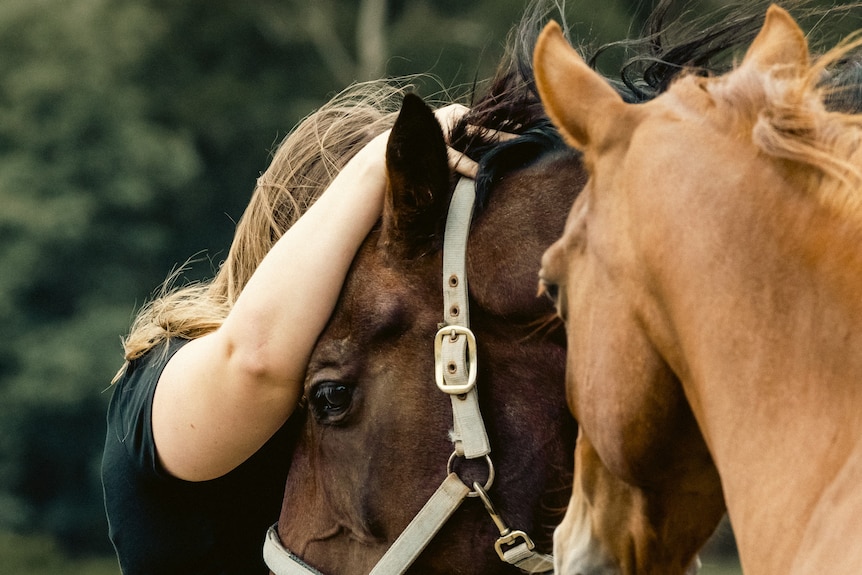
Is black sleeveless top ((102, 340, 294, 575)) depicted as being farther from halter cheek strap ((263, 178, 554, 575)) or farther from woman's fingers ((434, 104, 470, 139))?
woman's fingers ((434, 104, 470, 139))

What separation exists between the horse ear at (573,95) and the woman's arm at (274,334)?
27.5 inches

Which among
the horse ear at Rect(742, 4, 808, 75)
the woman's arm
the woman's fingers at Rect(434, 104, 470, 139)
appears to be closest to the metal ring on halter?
the woman's arm

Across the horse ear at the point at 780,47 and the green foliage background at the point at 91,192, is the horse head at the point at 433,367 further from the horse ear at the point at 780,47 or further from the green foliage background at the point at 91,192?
the green foliage background at the point at 91,192

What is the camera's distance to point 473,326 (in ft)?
7.64

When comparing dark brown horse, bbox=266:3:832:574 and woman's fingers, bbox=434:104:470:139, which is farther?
woman's fingers, bbox=434:104:470:139

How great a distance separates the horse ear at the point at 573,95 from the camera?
167 cm

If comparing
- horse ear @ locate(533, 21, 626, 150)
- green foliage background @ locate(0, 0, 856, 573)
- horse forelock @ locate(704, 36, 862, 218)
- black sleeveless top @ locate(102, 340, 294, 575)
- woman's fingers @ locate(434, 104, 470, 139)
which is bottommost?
green foliage background @ locate(0, 0, 856, 573)

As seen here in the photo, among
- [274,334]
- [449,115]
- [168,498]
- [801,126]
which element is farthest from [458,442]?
[801,126]

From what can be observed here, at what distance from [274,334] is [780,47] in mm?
1120

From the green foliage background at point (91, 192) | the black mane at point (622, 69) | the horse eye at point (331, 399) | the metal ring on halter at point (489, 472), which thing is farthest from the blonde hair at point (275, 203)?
the green foliage background at point (91, 192)

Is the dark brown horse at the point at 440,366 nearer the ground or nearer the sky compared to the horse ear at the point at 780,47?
nearer the ground

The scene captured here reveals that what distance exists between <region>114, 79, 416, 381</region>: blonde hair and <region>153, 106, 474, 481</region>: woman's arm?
1.21 ft

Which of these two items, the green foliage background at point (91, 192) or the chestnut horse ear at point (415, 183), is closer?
the chestnut horse ear at point (415, 183)

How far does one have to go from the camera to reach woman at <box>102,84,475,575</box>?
234 cm
